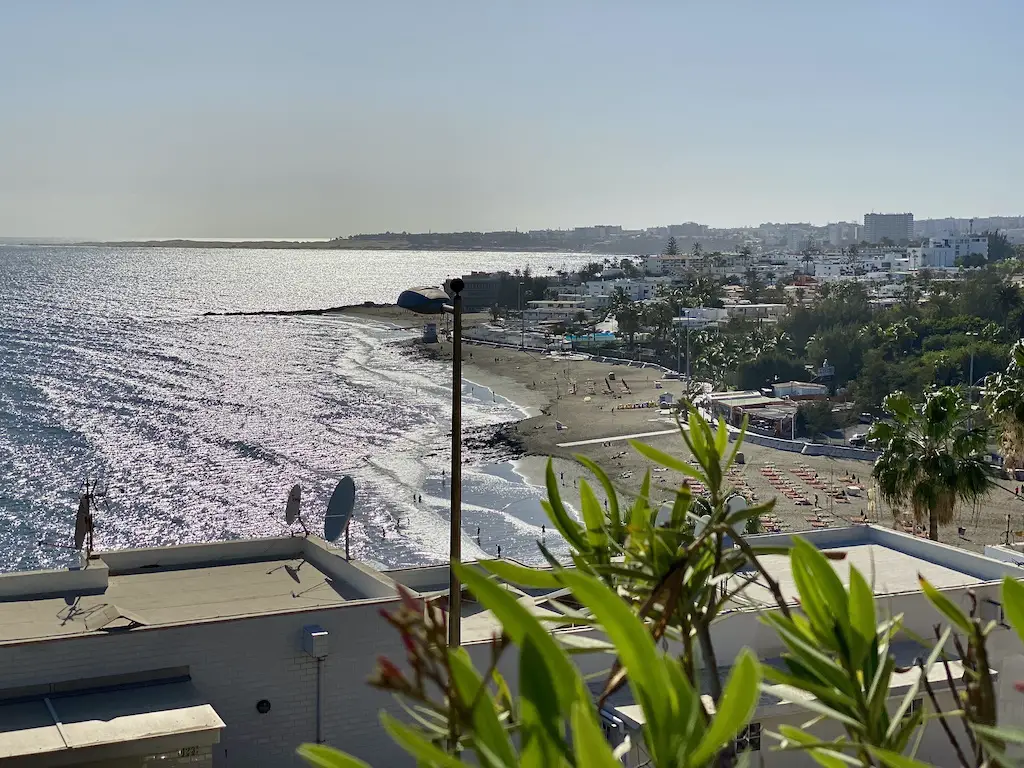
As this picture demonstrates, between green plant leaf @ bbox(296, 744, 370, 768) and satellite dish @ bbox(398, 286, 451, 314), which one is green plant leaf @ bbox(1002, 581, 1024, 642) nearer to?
green plant leaf @ bbox(296, 744, 370, 768)

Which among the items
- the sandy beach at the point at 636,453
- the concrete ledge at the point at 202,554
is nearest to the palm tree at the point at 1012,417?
the sandy beach at the point at 636,453

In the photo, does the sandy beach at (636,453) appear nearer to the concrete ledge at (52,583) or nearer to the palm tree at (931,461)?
the palm tree at (931,461)

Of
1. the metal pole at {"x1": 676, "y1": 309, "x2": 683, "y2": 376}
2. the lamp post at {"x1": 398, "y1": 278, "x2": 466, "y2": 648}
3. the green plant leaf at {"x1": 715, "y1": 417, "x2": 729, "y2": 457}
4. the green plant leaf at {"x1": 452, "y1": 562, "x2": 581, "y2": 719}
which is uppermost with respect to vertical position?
the green plant leaf at {"x1": 715, "y1": 417, "x2": 729, "y2": 457}

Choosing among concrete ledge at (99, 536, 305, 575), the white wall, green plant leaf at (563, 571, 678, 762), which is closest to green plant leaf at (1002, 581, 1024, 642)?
green plant leaf at (563, 571, 678, 762)

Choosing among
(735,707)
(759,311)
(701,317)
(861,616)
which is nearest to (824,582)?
(861,616)

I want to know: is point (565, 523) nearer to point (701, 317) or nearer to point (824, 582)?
point (824, 582)

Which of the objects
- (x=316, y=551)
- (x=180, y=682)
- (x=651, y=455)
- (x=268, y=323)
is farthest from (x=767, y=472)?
→ (x=268, y=323)

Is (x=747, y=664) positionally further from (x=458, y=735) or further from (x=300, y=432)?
(x=300, y=432)
